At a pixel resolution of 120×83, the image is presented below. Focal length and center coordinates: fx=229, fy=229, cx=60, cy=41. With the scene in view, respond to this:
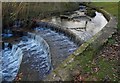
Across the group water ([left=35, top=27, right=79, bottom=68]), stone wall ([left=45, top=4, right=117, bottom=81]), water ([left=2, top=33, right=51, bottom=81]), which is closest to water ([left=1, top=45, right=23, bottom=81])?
water ([left=2, top=33, right=51, bottom=81])

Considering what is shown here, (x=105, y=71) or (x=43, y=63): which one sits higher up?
(x=105, y=71)

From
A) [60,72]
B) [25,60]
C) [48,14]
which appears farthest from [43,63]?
[48,14]

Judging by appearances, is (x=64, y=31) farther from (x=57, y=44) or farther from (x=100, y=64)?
(x=100, y=64)

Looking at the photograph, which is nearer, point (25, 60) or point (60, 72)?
point (60, 72)

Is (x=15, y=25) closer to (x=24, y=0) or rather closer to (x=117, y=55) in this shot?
(x=24, y=0)

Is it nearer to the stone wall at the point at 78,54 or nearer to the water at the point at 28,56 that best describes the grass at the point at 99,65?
the stone wall at the point at 78,54

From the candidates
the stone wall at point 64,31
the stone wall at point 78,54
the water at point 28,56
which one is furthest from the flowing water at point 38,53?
the stone wall at point 78,54

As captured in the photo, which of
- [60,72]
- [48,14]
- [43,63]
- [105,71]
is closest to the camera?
[60,72]

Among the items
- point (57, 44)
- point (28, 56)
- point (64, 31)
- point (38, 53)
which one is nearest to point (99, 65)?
point (28, 56)

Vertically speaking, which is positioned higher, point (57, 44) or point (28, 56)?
point (57, 44)

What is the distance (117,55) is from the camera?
7.20 m

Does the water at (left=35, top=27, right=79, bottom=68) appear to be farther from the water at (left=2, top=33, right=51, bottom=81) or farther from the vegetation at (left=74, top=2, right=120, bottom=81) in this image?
the vegetation at (left=74, top=2, right=120, bottom=81)

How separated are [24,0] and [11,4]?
144cm

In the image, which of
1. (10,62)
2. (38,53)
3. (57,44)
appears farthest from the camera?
(57,44)
